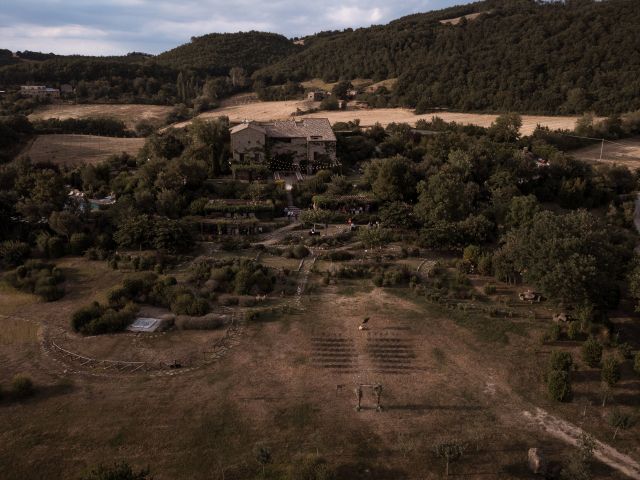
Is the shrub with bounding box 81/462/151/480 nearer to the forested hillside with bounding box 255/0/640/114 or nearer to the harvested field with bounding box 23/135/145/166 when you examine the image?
the harvested field with bounding box 23/135/145/166

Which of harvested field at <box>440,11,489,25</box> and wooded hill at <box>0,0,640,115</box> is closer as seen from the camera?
wooded hill at <box>0,0,640,115</box>

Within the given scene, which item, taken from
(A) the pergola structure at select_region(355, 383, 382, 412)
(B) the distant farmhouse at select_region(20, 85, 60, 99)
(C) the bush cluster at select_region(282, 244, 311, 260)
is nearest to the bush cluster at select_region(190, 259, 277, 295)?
(C) the bush cluster at select_region(282, 244, 311, 260)

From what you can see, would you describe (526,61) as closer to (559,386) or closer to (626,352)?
(626,352)

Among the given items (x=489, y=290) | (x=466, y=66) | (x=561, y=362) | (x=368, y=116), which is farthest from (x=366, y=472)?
(x=466, y=66)

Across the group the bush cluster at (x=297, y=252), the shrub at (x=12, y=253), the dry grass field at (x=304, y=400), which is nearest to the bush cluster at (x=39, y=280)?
the dry grass field at (x=304, y=400)

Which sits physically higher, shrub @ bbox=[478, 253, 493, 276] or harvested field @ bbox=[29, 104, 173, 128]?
harvested field @ bbox=[29, 104, 173, 128]

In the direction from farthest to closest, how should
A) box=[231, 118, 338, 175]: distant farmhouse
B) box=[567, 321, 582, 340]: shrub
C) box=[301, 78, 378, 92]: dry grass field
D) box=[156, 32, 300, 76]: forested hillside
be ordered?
1. box=[156, 32, 300, 76]: forested hillside
2. box=[301, 78, 378, 92]: dry grass field
3. box=[231, 118, 338, 175]: distant farmhouse
4. box=[567, 321, 582, 340]: shrub

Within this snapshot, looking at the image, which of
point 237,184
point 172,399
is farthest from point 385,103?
point 172,399

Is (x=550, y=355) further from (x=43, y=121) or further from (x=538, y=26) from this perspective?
(x=538, y=26)
